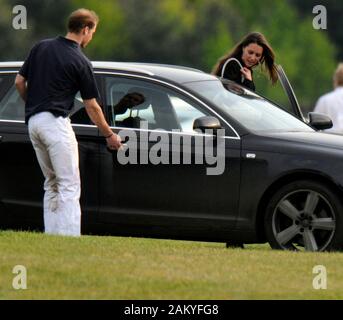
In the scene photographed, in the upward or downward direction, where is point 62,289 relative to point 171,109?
downward

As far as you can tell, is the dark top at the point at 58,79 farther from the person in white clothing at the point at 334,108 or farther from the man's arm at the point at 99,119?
the person in white clothing at the point at 334,108

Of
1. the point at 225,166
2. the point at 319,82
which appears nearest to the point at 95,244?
the point at 225,166

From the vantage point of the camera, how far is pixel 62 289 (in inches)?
355

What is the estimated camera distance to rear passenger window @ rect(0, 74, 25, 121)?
12391 mm

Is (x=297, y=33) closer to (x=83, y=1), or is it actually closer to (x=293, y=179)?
(x=83, y=1)

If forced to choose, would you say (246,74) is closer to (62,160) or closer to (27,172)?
(27,172)

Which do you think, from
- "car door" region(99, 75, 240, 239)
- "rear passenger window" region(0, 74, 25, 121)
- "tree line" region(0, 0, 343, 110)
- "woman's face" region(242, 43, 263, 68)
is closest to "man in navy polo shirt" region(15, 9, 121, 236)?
"car door" region(99, 75, 240, 239)

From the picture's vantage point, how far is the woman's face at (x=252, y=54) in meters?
14.0

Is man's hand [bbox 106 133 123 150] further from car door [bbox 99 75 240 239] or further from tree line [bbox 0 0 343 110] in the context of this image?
tree line [bbox 0 0 343 110]

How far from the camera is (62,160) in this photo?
11617 mm

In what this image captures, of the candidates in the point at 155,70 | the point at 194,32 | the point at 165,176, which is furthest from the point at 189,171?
the point at 194,32

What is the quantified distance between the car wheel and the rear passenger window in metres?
2.36

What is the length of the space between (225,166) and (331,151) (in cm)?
86

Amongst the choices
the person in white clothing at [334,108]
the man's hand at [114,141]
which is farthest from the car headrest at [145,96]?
the person in white clothing at [334,108]
